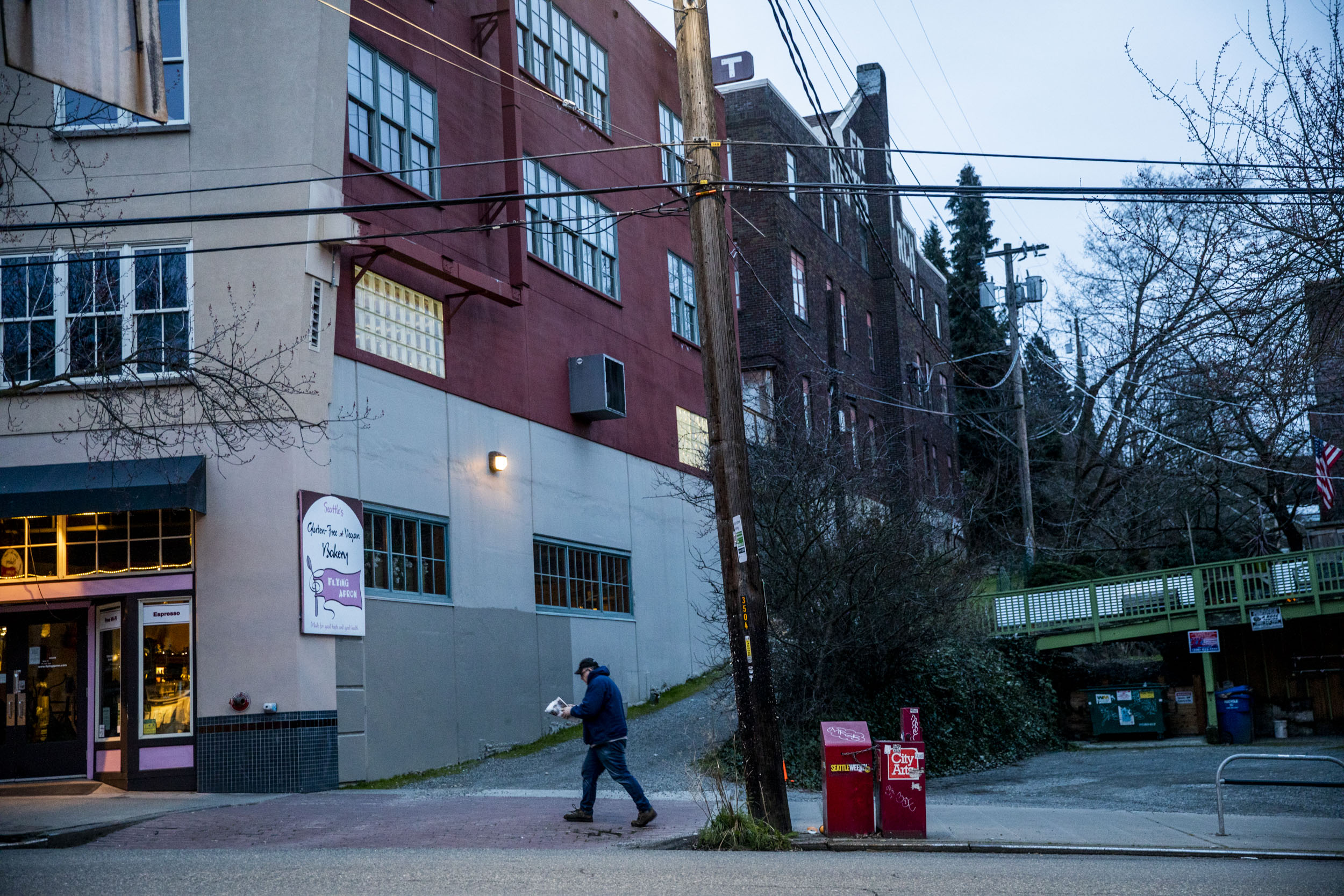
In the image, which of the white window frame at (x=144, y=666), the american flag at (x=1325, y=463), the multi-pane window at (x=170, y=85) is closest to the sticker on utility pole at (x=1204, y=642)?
the american flag at (x=1325, y=463)

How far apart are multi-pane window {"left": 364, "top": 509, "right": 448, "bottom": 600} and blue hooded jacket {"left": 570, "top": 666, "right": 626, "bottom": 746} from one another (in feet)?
20.1

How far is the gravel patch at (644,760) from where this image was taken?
55.6 feet

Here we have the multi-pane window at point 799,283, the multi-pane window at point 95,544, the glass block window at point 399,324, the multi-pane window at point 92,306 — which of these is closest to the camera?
the multi-pane window at point 92,306

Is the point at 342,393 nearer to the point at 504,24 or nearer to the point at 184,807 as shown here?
the point at 184,807

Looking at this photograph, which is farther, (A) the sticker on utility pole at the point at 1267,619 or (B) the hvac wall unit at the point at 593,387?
(A) the sticker on utility pole at the point at 1267,619

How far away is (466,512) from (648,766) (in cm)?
502

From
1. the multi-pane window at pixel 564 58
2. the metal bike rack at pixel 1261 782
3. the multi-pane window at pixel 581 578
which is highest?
the multi-pane window at pixel 564 58

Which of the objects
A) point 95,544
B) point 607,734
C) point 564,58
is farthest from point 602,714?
point 564,58

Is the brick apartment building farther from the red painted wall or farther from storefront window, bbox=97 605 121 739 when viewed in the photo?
storefront window, bbox=97 605 121 739

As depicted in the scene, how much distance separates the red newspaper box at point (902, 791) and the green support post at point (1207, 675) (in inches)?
665

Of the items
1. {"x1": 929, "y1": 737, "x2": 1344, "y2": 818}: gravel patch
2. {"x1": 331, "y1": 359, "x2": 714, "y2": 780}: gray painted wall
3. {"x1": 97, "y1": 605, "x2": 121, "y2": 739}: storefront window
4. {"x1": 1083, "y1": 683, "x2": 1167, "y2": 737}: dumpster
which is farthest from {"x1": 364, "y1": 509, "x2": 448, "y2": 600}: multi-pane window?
{"x1": 1083, "y1": 683, "x2": 1167, "y2": 737}: dumpster

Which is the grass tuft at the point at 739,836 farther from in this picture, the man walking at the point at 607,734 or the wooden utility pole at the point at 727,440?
the man walking at the point at 607,734

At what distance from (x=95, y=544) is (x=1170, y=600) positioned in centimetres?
2174

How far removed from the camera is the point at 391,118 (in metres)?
19.4
